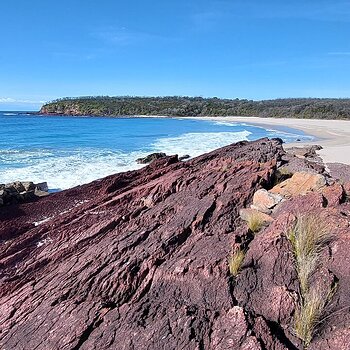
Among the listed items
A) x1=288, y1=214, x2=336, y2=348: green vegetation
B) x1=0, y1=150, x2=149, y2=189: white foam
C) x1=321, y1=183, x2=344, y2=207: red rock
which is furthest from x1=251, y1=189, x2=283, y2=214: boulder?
x1=0, y1=150, x2=149, y2=189: white foam

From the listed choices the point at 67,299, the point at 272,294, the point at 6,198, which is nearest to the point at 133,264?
the point at 67,299

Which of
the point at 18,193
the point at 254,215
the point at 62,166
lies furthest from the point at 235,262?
the point at 62,166

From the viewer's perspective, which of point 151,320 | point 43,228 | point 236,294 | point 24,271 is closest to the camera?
point 151,320

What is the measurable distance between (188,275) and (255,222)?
1.96 m

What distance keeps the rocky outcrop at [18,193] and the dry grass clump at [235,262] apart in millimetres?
9088

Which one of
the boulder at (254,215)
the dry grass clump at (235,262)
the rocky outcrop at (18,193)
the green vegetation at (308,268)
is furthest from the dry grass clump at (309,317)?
the rocky outcrop at (18,193)

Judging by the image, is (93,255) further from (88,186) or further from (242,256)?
(88,186)

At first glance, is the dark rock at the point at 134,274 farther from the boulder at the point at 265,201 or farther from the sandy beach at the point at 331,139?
the sandy beach at the point at 331,139

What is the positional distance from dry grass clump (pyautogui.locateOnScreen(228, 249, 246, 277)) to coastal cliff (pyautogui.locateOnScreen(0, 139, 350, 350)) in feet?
0.04

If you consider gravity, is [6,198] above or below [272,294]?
below

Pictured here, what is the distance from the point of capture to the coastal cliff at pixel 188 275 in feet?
13.7

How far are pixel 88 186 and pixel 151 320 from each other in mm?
9948

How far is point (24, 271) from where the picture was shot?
6.59m

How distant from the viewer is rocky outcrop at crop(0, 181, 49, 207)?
12330 mm
